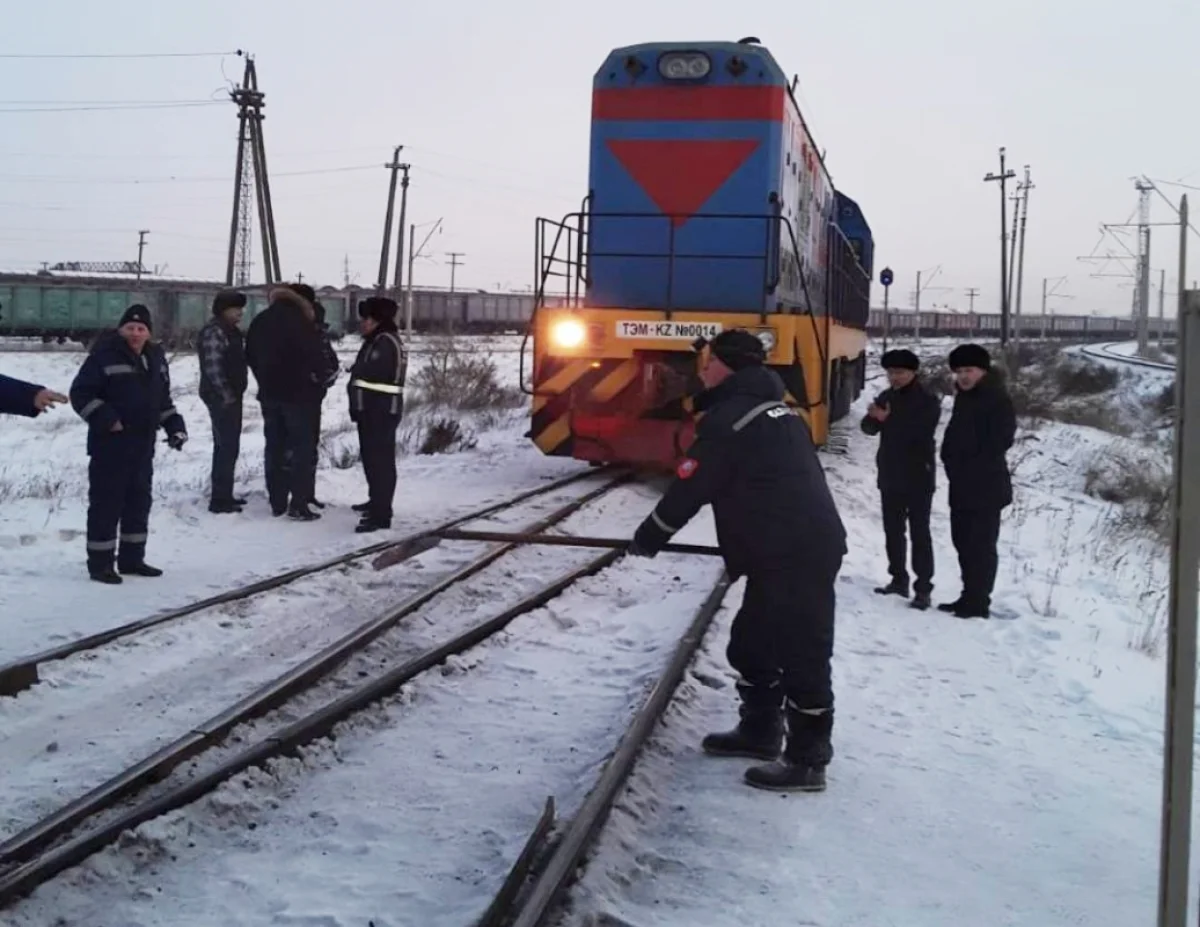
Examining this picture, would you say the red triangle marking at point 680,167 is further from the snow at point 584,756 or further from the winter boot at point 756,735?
the winter boot at point 756,735

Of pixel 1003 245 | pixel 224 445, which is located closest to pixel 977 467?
pixel 224 445

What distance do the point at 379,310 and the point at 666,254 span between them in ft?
11.4

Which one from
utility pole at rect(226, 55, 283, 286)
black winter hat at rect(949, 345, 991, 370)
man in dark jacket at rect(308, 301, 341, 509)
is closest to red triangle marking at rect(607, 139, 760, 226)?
man in dark jacket at rect(308, 301, 341, 509)

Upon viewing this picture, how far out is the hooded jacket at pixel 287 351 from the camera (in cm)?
963

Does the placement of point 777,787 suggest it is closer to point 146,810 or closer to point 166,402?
point 146,810

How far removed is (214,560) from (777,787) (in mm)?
5026

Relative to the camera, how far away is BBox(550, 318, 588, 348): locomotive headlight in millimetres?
11469

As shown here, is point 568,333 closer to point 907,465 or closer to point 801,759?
point 907,465

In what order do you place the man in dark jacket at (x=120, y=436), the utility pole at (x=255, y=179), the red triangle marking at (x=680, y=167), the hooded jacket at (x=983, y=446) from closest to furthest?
the hooded jacket at (x=983, y=446) → the man in dark jacket at (x=120, y=436) → the red triangle marking at (x=680, y=167) → the utility pole at (x=255, y=179)

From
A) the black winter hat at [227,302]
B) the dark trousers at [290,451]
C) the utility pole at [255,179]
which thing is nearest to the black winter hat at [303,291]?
the black winter hat at [227,302]

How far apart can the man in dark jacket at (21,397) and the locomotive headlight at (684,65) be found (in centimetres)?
789

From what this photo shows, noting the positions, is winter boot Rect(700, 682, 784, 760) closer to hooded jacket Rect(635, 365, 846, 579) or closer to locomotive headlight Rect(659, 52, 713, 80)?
hooded jacket Rect(635, 365, 846, 579)

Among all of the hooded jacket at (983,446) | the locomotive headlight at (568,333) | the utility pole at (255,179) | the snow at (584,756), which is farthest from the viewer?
the utility pole at (255,179)

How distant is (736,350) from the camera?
4543 millimetres
